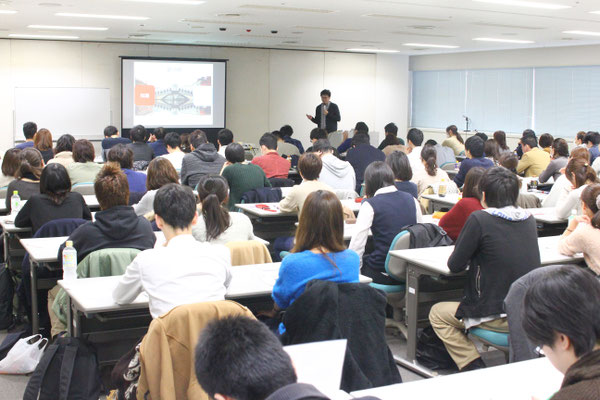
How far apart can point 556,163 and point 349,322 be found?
616cm

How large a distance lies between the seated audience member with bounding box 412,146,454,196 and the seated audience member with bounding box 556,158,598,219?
5.39 ft

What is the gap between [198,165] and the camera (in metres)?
7.71

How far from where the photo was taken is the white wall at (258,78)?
13.6 meters

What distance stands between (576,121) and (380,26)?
5512 millimetres

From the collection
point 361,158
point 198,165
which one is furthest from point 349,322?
point 361,158

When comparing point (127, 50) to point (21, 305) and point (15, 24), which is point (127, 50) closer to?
point (15, 24)

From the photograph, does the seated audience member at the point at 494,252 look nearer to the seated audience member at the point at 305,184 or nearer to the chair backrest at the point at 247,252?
the chair backrest at the point at 247,252

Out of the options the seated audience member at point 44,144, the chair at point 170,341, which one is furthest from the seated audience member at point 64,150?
the chair at point 170,341

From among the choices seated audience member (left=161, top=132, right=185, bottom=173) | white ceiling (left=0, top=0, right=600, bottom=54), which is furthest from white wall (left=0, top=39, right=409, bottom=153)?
seated audience member (left=161, top=132, right=185, bottom=173)

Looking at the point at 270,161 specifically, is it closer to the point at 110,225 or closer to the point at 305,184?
the point at 305,184

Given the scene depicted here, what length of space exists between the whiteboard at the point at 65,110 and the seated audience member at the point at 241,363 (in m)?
13.2

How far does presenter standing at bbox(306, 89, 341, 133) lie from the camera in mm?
13727

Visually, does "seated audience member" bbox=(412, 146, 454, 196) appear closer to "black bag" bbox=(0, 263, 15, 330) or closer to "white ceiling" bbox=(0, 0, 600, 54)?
"white ceiling" bbox=(0, 0, 600, 54)

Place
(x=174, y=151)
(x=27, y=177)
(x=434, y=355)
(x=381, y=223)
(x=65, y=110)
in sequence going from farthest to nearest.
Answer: (x=65, y=110)
(x=174, y=151)
(x=27, y=177)
(x=381, y=223)
(x=434, y=355)
